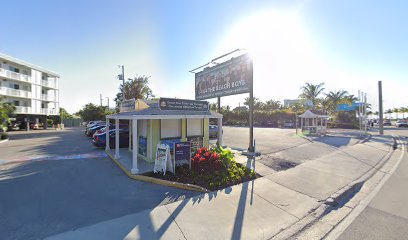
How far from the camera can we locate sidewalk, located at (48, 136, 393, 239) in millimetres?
3598

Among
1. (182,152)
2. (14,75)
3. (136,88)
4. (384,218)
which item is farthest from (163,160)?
(14,75)

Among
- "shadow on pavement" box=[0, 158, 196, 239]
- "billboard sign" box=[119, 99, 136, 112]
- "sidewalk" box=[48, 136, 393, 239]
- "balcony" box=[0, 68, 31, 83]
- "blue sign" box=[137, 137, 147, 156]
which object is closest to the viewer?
"sidewalk" box=[48, 136, 393, 239]

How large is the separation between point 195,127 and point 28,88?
126 feet

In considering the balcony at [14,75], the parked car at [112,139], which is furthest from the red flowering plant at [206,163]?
the balcony at [14,75]

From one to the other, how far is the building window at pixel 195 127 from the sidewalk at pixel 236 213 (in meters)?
4.37

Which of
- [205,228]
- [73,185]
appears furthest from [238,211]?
[73,185]

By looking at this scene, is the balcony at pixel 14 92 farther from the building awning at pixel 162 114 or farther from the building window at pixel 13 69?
the building awning at pixel 162 114

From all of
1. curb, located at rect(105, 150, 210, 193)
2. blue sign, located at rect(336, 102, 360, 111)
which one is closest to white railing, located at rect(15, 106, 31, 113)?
curb, located at rect(105, 150, 210, 193)

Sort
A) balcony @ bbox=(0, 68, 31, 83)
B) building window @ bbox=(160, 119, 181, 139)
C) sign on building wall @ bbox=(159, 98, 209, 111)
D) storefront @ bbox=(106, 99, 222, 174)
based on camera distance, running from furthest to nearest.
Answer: balcony @ bbox=(0, 68, 31, 83) → building window @ bbox=(160, 119, 181, 139) → storefront @ bbox=(106, 99, 222, 174) → sign on building wall @ bbox=(159, 98, 209, 111)

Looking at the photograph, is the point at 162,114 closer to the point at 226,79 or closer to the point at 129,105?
the point at 129,105

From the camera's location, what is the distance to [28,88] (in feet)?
107

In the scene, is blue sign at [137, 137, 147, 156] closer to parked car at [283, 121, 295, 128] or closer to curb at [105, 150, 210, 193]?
curb at [105, 150, 210, 193]

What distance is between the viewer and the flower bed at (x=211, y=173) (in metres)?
6.09

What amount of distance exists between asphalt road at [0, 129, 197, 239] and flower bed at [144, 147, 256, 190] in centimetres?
68
